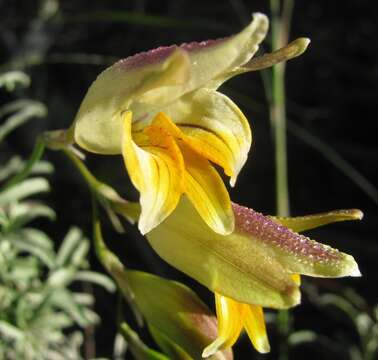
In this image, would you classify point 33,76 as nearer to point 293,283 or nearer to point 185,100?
point 185,100

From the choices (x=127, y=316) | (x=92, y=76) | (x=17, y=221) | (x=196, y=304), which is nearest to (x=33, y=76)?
(x=92, y=76)

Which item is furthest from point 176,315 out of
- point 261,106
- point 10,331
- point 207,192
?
point 261,106

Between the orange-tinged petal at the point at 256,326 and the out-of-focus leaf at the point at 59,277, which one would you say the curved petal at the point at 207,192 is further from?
the out-of-focus leaf at the point at 59,277

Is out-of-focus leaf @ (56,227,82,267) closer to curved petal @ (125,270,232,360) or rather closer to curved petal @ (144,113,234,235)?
curved petal @ (125,270,232,360)

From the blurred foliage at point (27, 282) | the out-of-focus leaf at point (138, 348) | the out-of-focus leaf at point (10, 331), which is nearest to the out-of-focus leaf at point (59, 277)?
the blurred foliage at point (27, 282)

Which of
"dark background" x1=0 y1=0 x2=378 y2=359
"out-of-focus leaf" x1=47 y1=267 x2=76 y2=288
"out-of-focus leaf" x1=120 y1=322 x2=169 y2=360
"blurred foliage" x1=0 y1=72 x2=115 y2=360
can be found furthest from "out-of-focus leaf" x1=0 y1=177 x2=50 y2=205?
"dark background" x1=0 y1=0 x2=378 y2=359

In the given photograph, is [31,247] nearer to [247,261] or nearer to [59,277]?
[59,277]
